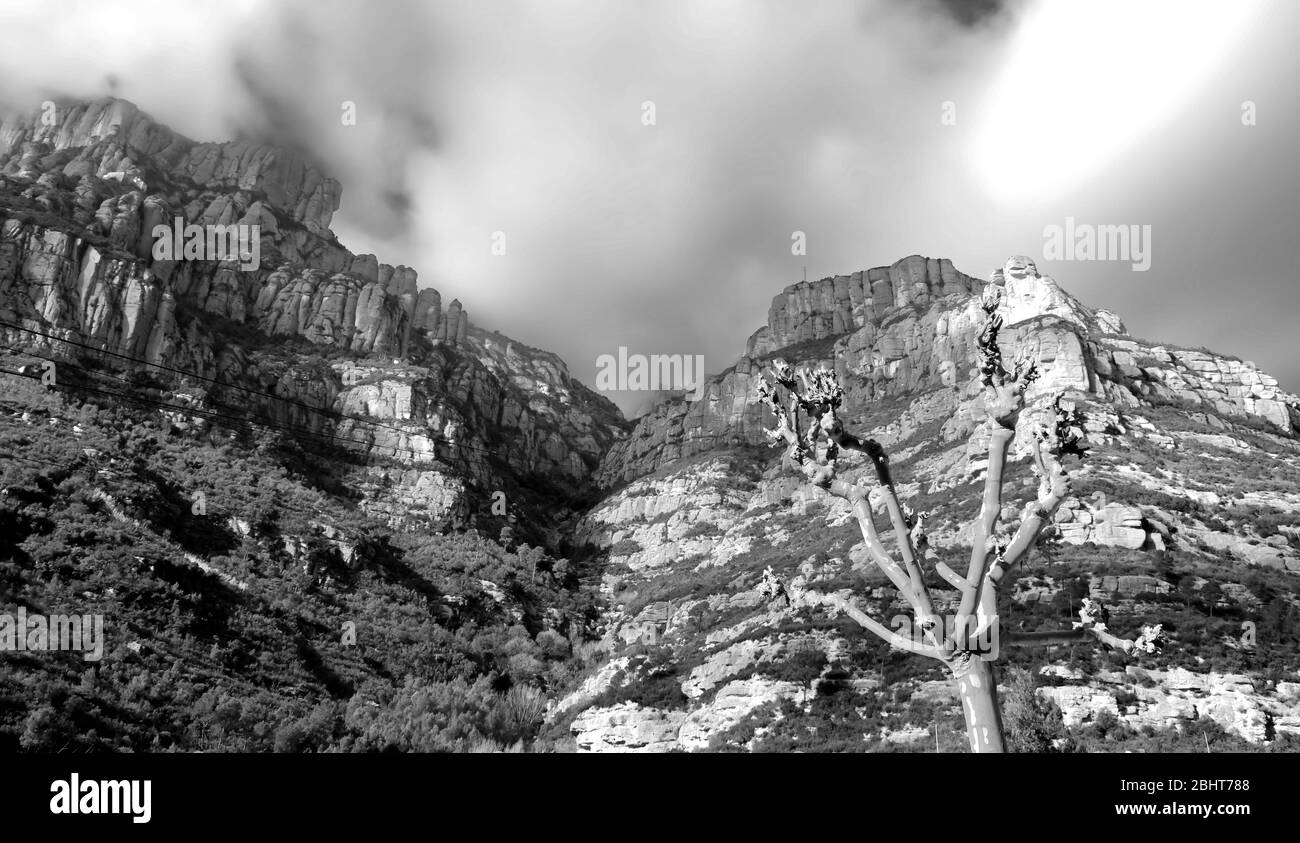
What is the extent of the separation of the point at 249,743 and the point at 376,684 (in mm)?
18837

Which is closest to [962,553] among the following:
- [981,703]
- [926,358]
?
[981,703]

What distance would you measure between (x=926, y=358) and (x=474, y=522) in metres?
82.3

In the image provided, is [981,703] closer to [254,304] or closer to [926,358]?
[926,358]

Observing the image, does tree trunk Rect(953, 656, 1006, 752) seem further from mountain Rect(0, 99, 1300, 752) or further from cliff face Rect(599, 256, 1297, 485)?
cliff face Rect(599, 256, 1297, 485)

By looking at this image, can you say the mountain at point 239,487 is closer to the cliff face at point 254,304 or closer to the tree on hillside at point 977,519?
the cliff face at point 254,304

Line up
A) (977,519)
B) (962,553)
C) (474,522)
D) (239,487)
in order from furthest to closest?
(474,522) → (239,487) → (962,553) → (977,519)

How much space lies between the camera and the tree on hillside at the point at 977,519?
532 cm

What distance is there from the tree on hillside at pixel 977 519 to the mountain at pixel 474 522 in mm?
662

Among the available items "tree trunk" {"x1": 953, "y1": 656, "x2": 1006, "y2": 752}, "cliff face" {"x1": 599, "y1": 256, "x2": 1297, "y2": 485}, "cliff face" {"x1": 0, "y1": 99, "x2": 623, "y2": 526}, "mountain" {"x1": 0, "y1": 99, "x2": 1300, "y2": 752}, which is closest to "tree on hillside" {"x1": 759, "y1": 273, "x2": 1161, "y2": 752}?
"tree trunk" {"x1": 953, "y1": 656, "x2": 1006, "y2": 752}

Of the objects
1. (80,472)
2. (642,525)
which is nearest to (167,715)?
(80,472)

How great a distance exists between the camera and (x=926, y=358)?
115 m

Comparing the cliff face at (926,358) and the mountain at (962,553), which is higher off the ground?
the cliff face at (926,358)

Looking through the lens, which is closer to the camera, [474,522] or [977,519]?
[977,519]

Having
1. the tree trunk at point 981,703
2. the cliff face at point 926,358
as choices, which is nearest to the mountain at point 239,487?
the cliff face at point 926,358
